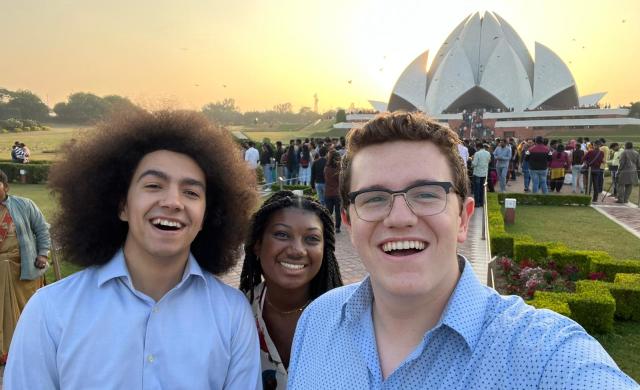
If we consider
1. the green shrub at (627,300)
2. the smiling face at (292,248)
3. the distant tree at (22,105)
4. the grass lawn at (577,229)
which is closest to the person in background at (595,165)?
the grass lawn at (577,229)

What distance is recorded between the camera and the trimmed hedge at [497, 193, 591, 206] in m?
11.0

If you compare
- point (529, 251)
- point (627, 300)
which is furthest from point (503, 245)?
point (627, 300)

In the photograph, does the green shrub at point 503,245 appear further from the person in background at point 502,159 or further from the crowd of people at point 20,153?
the crowd of people at point 20,153

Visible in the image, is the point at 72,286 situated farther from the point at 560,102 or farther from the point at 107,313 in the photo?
the point at 560,102

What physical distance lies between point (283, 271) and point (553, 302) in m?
3.02

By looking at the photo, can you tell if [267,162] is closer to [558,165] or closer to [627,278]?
[558,165]

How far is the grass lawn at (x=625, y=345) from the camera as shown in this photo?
137 inches

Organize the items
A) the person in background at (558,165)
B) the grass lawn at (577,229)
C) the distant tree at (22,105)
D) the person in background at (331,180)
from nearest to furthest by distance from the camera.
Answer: the grass lawn at (577,229) < the person in background at (331,180) < the person in background at (558,165) < the distant tree at (22,105)

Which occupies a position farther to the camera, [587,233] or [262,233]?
[587,233]

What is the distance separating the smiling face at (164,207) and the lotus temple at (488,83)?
1487 inches

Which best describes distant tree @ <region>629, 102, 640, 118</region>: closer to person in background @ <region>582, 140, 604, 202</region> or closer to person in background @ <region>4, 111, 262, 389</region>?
person in background @ <region>582, 140, 604, 202</region>

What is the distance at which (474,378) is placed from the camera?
1.01 m

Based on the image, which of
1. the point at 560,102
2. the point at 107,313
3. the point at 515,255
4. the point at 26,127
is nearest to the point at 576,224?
the point at 515,255

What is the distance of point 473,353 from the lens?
3.41 feet
